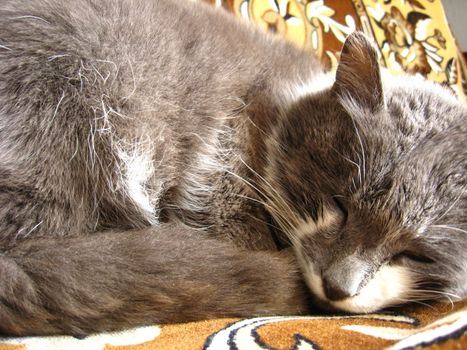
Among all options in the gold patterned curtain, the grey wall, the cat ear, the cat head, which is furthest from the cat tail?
the grey wall

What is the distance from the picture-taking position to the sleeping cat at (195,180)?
977mm

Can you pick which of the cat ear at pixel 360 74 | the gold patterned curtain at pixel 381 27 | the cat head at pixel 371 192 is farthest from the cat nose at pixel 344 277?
the gold patterned curtain at pixel 381 27

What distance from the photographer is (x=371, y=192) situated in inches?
44.6

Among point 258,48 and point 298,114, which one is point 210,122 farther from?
point 258,48

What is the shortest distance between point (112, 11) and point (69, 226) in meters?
0.50

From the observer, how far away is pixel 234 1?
2.10m

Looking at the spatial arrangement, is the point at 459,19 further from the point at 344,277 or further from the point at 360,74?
the point at 344,277

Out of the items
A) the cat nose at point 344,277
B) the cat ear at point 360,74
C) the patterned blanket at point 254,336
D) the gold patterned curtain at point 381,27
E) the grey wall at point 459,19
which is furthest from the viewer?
the grey wall at point 459,19

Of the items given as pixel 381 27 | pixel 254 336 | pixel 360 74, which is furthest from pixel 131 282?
pixel 381 27

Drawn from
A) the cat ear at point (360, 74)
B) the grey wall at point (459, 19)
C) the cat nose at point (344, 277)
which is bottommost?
the grey wall at point (459, 19)

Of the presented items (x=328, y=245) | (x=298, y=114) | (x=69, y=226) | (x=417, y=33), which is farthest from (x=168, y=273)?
(x=417, y=33)

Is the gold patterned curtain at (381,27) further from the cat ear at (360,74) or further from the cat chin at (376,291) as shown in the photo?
the cat chin at (376,291)

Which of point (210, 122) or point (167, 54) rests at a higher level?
point (167, 54)

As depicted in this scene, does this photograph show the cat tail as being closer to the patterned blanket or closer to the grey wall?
the patterned blanket
